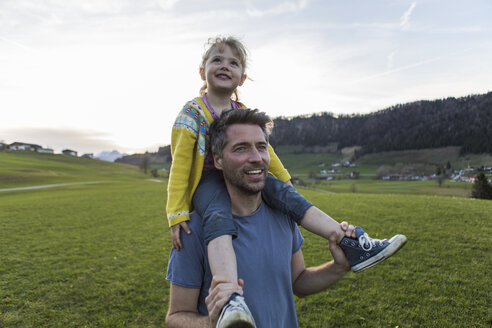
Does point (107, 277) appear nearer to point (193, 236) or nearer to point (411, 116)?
point (193, 236)

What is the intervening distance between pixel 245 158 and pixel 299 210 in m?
0.65

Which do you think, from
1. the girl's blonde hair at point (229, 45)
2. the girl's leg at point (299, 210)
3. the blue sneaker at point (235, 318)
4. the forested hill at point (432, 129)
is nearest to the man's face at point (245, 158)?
the girl's leg at point (299, 210)

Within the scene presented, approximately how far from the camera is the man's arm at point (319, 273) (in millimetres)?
2234

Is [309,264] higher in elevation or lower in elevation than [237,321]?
lower

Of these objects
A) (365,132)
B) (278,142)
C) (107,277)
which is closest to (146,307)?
(107,277)

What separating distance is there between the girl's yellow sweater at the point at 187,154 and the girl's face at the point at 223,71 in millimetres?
390

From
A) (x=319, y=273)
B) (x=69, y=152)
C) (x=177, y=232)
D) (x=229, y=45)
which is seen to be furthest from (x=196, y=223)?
(x=69, y=152)

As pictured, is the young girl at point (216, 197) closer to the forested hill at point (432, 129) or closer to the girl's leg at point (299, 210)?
the girl's leg at point (299, 210)

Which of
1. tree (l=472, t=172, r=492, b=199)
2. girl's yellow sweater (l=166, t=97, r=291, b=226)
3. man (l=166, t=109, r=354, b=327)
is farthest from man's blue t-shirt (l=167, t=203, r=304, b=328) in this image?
tree (l=472, t=172, r=492, b=199)

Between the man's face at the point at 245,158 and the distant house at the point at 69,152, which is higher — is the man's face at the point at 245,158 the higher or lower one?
the lower one

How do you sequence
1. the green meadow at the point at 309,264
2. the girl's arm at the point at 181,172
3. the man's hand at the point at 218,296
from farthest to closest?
the green meadow at the point at 309,264 < the girl's arm at the point at 181,172 < the man's hand at the point at 218,296

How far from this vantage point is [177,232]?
216 cm

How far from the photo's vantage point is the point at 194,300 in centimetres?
194

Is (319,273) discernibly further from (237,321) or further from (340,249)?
(237,321)
